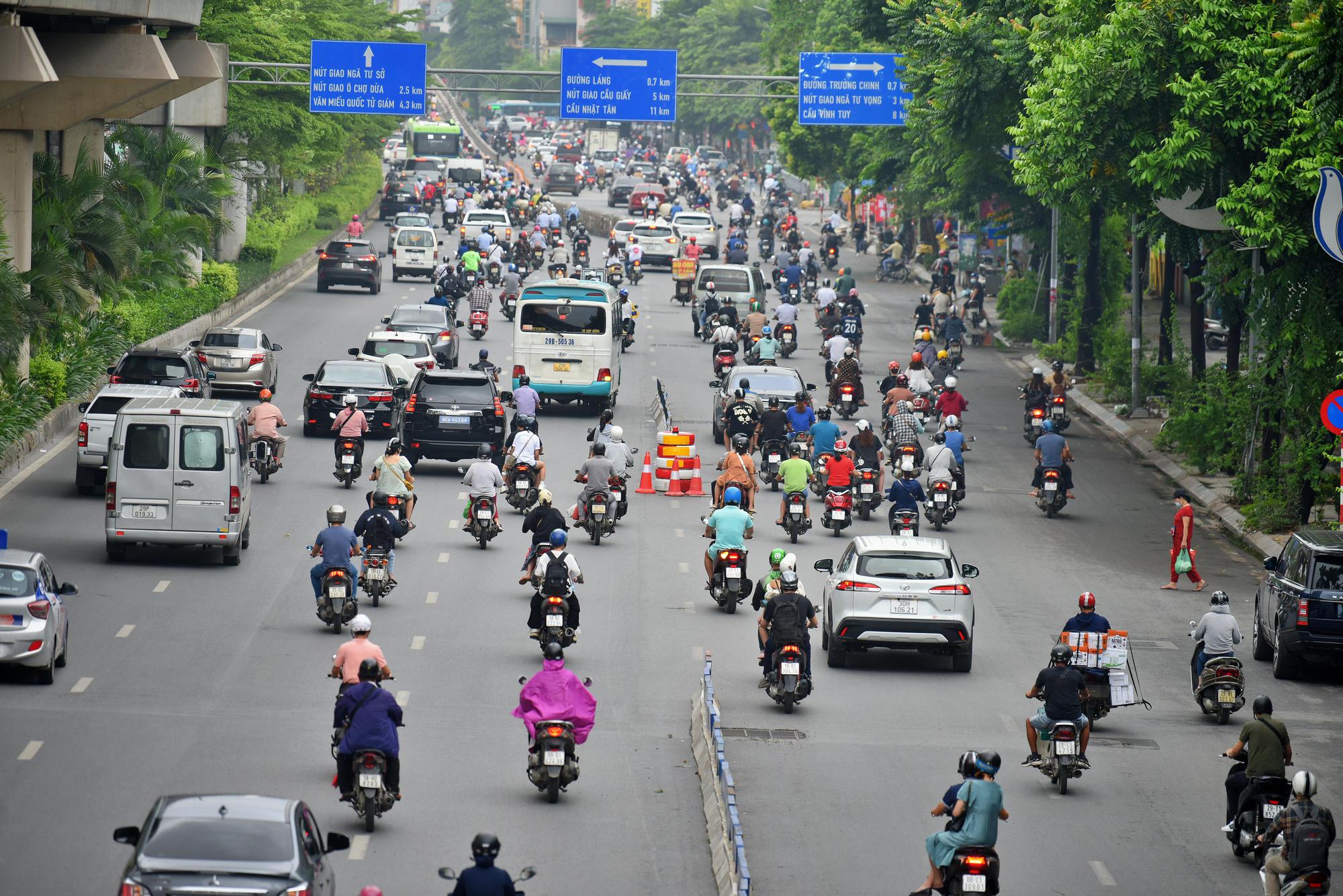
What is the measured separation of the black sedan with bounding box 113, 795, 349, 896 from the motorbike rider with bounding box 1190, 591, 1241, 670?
1081 cm

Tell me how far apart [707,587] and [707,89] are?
348ft

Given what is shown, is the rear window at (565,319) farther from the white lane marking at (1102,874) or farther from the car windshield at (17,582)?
the white lane marking at (1102,874)

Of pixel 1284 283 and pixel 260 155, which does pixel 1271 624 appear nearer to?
pixel 1284 283

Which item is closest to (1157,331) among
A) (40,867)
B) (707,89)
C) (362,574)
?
(362,574)

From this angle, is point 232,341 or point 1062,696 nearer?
point 1062,696

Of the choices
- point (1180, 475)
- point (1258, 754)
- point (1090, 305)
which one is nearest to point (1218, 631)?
point (1258, 754)

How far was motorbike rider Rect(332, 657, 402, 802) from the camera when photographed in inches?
599

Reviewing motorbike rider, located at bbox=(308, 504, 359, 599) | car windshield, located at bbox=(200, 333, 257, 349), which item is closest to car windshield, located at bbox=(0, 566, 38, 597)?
motorbike rider, located at bbox=(308, 504, 359, 599)

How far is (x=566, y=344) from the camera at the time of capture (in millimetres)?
39625

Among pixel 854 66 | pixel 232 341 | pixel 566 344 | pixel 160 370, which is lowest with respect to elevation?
pixel 160 370

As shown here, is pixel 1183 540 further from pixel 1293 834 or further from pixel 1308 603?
pixel 1293 834

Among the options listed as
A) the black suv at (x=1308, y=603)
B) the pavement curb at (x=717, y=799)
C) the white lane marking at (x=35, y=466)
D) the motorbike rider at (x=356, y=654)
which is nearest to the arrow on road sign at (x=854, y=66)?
the white lane marking at (x=35, y=466)

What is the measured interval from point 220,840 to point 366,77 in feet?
139

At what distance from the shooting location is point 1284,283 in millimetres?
29531
